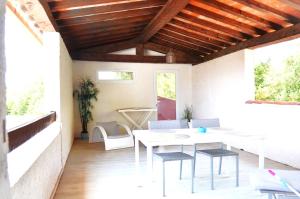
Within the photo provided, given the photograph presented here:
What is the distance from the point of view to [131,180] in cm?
333

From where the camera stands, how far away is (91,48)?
6.84m

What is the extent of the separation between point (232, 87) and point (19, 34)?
419cm

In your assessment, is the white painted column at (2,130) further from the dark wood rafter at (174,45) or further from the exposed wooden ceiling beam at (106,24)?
the dark wood rafter at (174,45)

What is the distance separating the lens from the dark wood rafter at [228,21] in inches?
173

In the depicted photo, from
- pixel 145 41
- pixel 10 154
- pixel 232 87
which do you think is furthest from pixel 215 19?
pixel 10 154

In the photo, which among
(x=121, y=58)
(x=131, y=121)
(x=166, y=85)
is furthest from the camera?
(x=166, y=85)

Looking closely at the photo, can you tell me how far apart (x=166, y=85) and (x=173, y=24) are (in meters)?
2.49

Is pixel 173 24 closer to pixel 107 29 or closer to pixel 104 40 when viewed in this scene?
pixel 107 29

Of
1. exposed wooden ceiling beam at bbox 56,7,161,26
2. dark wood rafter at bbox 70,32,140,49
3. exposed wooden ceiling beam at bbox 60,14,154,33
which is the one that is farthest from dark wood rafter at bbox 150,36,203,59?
exposed wooden ceiling beam at bbox 56,7,161,26

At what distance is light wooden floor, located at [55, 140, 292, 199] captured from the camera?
2.84 m

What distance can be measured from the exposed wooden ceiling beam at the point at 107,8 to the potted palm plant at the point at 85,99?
10.2 ft

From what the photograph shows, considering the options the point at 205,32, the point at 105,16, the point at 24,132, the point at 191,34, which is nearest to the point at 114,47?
the point at 191,34

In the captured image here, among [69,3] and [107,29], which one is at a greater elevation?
[107,29]

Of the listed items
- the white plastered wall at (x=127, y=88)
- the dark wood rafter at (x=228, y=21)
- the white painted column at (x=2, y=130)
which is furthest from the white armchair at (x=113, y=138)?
the white painted column at (x=2, y=130)
